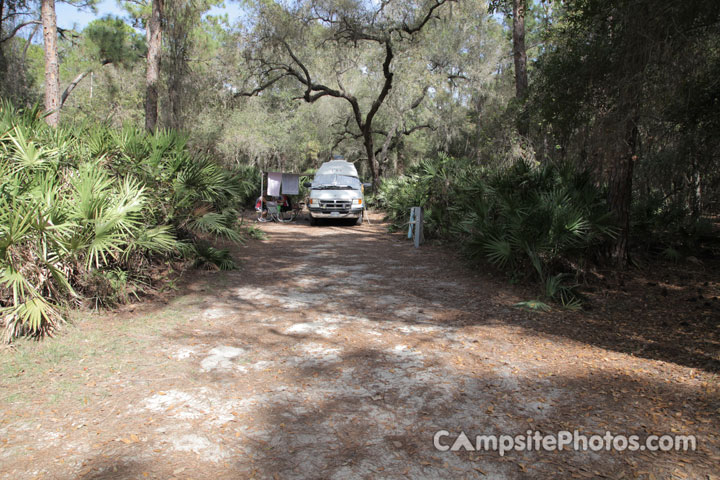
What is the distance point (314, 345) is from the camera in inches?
189

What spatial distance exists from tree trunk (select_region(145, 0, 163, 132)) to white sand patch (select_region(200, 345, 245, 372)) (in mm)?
10200

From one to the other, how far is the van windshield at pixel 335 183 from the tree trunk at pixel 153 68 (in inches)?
229

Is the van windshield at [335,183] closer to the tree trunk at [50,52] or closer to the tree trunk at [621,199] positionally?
the tree trunk at [50,52]

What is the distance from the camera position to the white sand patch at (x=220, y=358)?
4.18m

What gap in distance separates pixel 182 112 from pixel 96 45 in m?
7.75

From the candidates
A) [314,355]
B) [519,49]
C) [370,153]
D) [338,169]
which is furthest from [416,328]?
[370,153]

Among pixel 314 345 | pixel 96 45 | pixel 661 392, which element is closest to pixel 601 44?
pixel 661 392

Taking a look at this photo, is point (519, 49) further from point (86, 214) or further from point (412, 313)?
point (86, 214)

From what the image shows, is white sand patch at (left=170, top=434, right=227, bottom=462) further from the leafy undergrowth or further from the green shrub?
the green shrub

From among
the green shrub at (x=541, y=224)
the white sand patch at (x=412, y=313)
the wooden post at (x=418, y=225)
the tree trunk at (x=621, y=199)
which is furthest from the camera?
the wooden post at (x=418, y=225)

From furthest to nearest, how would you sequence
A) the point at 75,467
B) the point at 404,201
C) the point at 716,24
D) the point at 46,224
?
1. the point at 404,201
2. the point at 716,24
3. the point at 46,224
4. the point at 75,467

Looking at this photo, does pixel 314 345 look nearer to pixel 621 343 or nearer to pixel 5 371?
pixel 5 371

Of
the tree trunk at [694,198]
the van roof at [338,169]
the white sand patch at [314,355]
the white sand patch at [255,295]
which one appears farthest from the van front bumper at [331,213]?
the white sand patch at [314,355]

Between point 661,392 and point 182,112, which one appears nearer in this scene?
point 661,392
